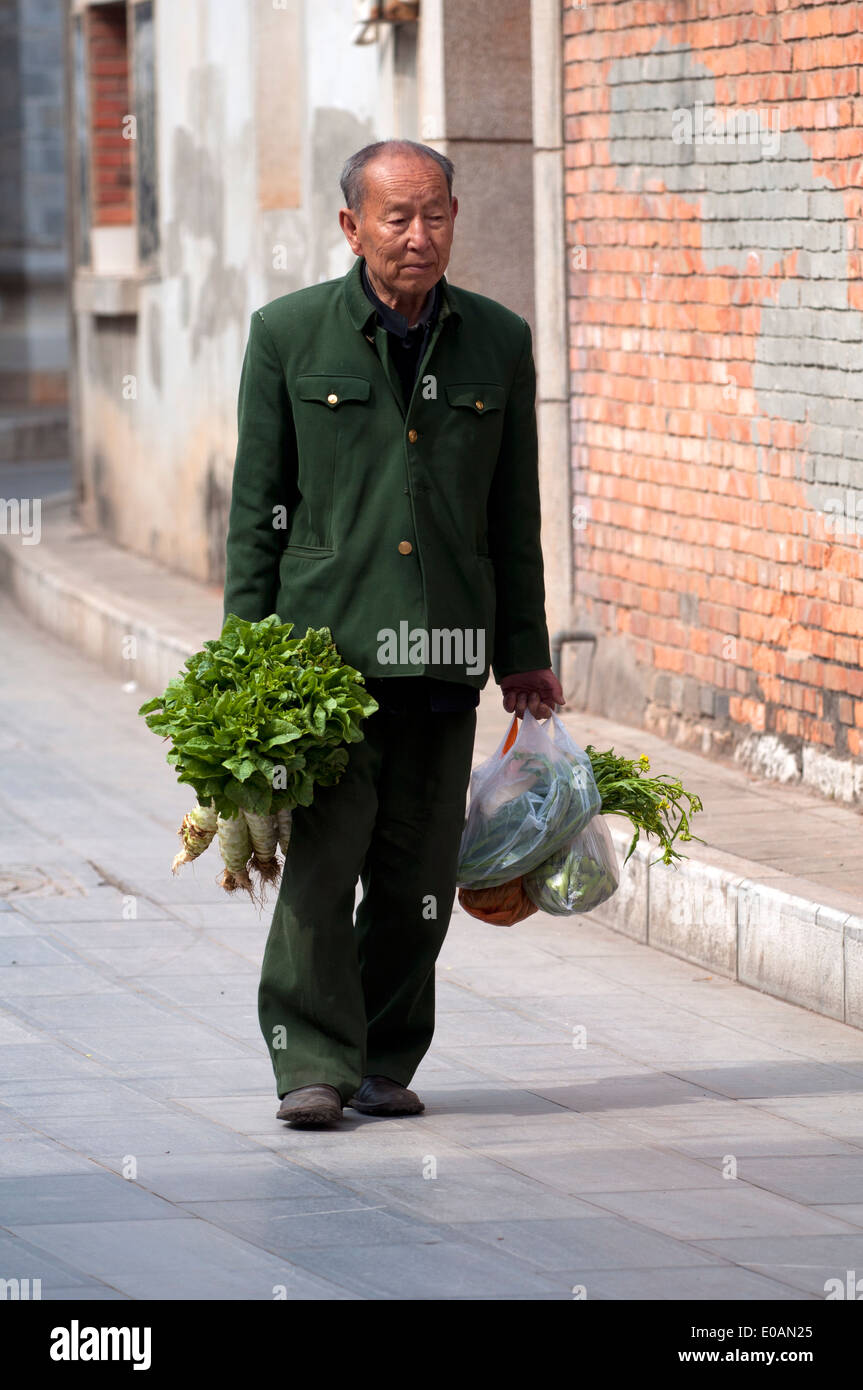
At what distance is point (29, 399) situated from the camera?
31297mm

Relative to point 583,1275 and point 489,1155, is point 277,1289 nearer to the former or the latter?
point 583,1275

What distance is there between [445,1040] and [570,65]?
517 cm

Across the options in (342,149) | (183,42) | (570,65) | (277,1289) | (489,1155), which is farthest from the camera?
(183,42)

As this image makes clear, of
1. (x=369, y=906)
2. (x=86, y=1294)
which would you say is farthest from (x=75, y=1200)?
(x=369, y=906)

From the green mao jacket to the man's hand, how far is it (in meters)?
0.23

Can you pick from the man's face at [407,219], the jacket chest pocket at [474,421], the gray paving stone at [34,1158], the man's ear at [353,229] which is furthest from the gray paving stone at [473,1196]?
the man's ear at [353,229]

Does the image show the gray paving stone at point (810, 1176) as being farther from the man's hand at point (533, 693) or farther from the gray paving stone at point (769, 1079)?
the man's hand at point (533, 693)

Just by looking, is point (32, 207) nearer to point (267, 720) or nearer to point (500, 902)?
point (500, 902)

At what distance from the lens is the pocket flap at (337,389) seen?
528cm

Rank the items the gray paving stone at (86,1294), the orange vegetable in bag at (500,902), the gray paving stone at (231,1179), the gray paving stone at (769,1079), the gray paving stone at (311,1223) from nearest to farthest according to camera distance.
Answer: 1. the gray paving stone at (86,1294)
2. the gray paving stone at (311,1223)
3. the gray paving stone at (231,1179)
4. the orange vegetable in bag at (500,902)
5. the gray paving stone at (769,1079)

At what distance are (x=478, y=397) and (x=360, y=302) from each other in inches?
12.7

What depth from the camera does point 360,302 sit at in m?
5.34

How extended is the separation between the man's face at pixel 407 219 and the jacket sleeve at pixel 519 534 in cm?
39
